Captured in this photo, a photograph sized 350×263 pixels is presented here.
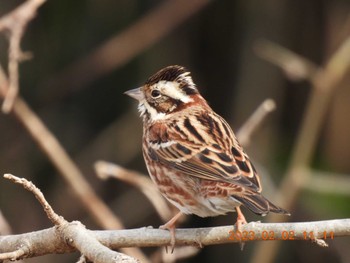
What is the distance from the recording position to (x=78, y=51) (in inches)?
273

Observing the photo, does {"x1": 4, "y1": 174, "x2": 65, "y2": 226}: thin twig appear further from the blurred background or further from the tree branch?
the blurred background

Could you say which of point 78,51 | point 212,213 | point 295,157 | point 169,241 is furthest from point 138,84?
point 169,241

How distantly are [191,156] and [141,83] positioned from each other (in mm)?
2557

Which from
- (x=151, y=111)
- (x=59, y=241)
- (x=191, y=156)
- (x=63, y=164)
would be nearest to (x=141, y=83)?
(x=63, y=164)

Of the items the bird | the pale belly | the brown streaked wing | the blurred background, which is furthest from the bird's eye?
the blurred background

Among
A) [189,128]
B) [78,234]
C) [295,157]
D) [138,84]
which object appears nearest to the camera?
[78,234]

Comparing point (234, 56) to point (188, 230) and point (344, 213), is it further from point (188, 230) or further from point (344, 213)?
point (188, 230)

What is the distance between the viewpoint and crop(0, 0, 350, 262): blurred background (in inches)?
263

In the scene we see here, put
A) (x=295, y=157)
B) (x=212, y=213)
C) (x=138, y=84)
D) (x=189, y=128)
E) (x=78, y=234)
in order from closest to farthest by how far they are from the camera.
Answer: (x=78, y=234), (x=212, y=213), (x=189, y=128), (x=295, y=157), (x=138, y=84)

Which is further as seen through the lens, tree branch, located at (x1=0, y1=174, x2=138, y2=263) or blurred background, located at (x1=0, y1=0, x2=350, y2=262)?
blurred background, located at (x1=0, y1=0, x2=350, y2=262)

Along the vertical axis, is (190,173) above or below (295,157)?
above

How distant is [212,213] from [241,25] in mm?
3180

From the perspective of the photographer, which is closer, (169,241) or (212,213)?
(169,241)

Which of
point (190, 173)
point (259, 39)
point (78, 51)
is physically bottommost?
point (190, 173)
